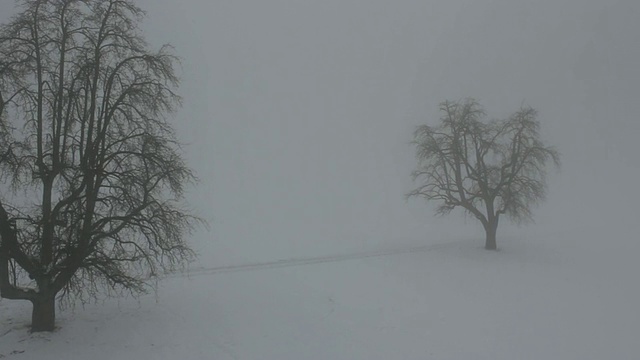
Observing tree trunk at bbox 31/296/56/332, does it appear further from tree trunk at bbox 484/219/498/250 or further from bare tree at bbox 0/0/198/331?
tree trunk at bbox 484/219/498/250

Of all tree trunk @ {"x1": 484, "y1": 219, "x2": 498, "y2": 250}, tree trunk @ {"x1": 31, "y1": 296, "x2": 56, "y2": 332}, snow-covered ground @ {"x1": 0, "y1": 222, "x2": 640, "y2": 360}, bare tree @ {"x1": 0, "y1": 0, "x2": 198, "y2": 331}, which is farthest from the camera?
tree trunk @ {"x1": 484, "y1": 219, "x2": 498, "y2": 250}

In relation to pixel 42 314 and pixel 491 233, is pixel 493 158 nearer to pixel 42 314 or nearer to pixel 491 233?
pixel 491 233

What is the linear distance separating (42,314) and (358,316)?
10173mm

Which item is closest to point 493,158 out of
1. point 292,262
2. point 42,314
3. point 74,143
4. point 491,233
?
point 491,233

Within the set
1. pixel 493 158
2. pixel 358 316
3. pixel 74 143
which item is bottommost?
pixel 358 316

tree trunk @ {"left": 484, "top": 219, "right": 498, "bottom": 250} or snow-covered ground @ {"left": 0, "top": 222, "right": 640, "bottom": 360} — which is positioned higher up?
tree trunk @ {"left": 484, "top": 219, "right": 498, "bottom": 250}

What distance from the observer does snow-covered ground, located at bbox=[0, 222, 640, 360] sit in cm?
1302

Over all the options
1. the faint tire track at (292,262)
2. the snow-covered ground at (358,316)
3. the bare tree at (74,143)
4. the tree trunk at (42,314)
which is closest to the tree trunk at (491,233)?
the faint tire track at (292,262)

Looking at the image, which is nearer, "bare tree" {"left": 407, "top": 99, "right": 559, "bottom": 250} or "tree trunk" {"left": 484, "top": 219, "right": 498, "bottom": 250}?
"bare tree" {"left": 407, "top": 99, "right": 559, "bottom": 250}

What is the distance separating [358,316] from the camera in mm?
16328

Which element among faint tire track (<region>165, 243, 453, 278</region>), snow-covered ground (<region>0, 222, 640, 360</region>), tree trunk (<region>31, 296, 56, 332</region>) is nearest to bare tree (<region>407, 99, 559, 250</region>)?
faint tire track (<region>165, 243, 453, 278</region>)

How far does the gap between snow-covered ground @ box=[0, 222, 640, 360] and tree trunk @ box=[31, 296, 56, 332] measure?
359 millimetres

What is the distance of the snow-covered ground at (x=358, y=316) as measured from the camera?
13.0 meters

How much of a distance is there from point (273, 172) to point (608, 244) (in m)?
52.1
